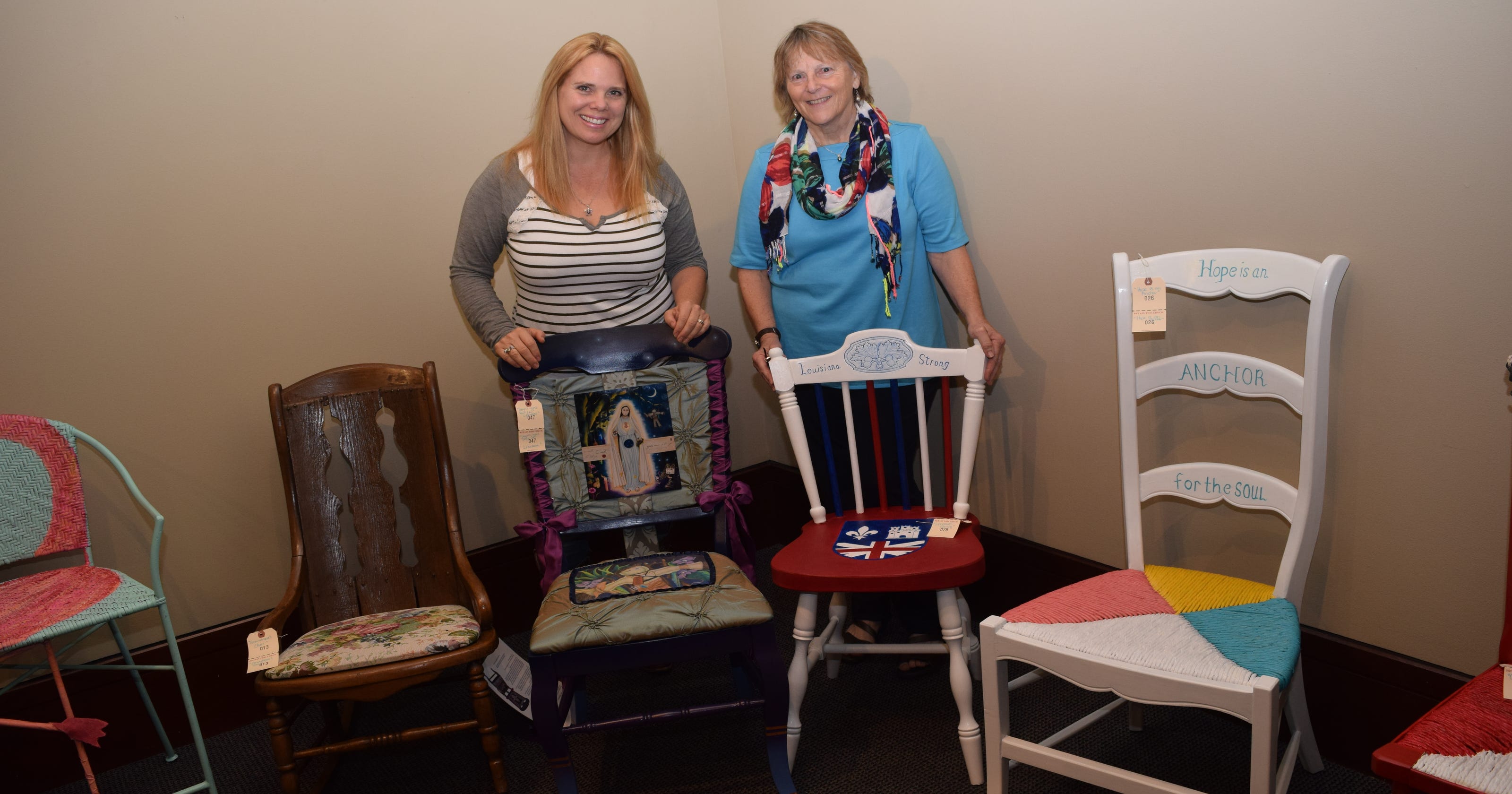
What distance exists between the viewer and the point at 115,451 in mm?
2539

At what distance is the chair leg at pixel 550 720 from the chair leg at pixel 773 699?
1.42ft

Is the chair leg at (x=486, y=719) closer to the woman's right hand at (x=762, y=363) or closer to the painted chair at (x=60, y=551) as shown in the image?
the painted chair at (x=60, y=551)

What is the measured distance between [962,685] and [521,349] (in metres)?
1.29

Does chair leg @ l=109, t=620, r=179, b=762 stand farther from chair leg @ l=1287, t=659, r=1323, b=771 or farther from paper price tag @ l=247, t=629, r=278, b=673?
chair leg @ l=1287, t=659, r=1323, b=771

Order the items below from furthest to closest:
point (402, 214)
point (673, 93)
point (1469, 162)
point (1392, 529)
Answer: point (673, 93), point (402, 214), point (1392, 529), point (1469, 162)

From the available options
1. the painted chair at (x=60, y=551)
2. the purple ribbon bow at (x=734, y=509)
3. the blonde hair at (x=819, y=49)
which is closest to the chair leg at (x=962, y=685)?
the purple ribbon bow at (x=734, y=509)

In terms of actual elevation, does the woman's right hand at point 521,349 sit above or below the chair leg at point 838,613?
above

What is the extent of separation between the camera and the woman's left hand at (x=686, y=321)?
2367 mm

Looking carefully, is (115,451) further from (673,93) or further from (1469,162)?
(1469,162)

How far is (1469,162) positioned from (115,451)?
3.16 meters

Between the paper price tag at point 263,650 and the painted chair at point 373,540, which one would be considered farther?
the painted chair at point 373,540

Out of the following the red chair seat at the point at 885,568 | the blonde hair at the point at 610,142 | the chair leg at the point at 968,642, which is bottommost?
the chair leg at the point at 968,642

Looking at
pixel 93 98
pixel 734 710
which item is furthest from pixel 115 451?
pixel 734 710

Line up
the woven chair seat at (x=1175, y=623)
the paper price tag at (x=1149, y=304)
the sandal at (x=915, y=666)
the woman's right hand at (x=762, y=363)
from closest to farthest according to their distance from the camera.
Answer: the woven chair seat at (x=1175, y=623), the paper price tag at (x=1149, y=304), the woman's right hand at (x=762, y=363), the sandal at (x=915, y=666)
